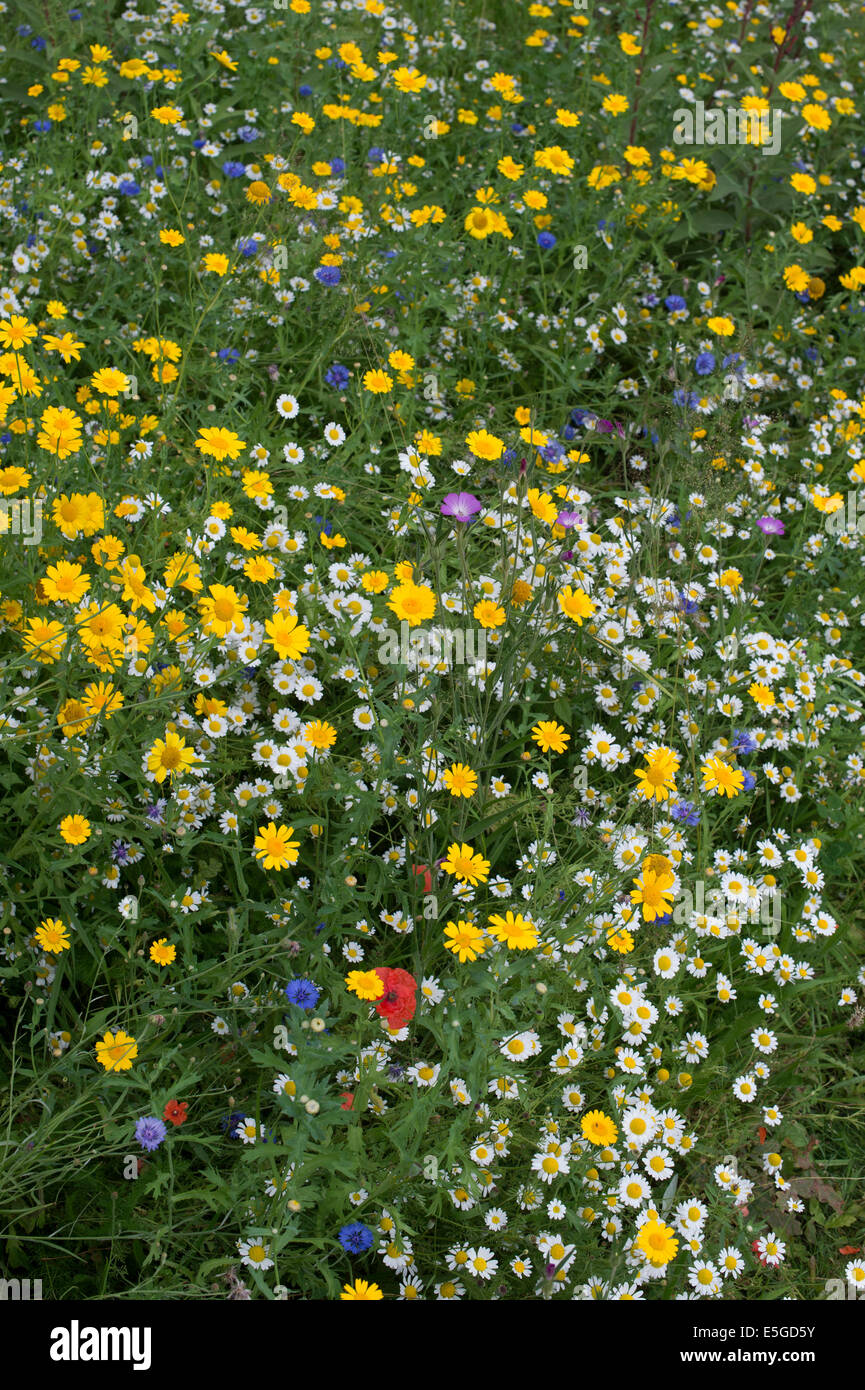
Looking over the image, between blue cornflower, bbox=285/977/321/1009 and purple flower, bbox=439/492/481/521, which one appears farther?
purple flower, bbox=439/492/481/521

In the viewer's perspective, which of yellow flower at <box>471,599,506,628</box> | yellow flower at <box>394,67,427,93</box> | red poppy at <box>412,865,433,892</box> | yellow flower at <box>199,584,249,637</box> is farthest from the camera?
yellow flower at <box>394,67,427,93</box>

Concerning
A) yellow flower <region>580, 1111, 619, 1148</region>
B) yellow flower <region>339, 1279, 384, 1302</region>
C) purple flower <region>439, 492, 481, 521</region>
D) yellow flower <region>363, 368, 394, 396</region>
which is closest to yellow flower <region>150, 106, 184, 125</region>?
yellow flower <region>363, 368, 394, 396</region>

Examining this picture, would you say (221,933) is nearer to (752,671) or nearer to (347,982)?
(347,982)

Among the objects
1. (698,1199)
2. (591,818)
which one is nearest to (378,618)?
(591,818)

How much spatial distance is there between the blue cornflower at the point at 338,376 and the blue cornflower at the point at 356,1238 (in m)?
2.22

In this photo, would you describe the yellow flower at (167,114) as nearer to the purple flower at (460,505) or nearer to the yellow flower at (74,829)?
the purple flower at (460,505)

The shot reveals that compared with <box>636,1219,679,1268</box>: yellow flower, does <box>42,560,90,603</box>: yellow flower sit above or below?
above

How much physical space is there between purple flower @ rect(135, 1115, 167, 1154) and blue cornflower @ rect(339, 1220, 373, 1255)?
335 millimetres

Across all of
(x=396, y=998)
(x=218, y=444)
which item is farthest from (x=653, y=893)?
(x=218, y=444)

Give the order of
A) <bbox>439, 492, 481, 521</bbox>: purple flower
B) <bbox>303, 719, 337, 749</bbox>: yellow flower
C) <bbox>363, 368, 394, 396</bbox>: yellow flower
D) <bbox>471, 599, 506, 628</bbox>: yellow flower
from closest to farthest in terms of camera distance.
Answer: <bbox>303, 719, 337, 749</bbox>: yellow flower → <bbox>471, 599, 506, 628</bbox>: yellow flower → <bbox>439, 492, 481, 521</bbox>: purple flower → <bbox>363, 368, 394, 396</bbox>: yellow flower

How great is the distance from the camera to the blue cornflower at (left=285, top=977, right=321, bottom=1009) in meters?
1.95

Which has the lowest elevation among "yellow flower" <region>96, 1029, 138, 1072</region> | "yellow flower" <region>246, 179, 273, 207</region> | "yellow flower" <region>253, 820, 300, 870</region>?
"yellow flower" <region>96, 1029, 138, 1072</region>

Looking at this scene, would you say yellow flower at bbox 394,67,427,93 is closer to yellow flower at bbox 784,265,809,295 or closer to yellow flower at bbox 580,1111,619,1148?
yellow flower at bbox 784,265,809,295

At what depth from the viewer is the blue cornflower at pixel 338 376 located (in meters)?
3.21
